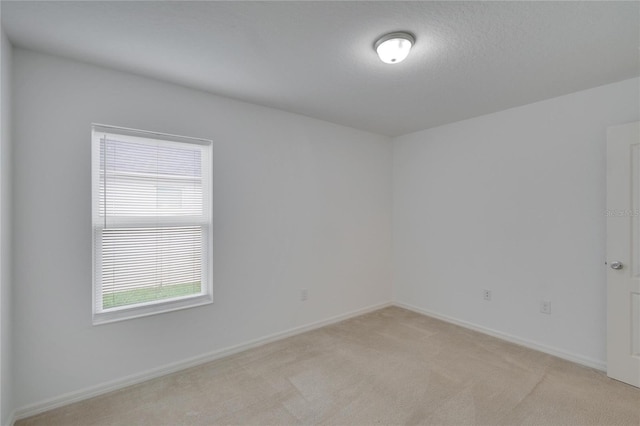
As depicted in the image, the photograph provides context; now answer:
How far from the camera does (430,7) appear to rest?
1.61 metres

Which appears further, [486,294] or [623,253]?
[486,294]

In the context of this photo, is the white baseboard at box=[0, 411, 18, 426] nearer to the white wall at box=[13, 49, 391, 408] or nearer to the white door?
the white wall at box=[13, 49, 391, 408]

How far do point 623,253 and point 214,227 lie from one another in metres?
3.45

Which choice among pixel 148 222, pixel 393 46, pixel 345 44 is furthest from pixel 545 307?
pixel 148 222

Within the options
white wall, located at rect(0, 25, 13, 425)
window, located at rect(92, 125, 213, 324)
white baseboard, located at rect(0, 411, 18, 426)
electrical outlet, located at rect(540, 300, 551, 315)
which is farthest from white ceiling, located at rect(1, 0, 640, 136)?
white baseboard, located at rect(0, 411, 18, 426)

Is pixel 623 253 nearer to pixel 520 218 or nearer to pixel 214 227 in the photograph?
pixel 520 218

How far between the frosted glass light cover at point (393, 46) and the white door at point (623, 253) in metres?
1.97

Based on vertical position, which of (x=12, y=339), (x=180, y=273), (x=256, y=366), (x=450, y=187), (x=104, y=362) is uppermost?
(x=450, y=187)

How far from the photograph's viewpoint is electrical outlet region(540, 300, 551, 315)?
2.89 meters

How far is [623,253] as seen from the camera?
7.81ft

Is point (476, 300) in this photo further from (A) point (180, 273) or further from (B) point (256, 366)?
(A) point (180, 273)

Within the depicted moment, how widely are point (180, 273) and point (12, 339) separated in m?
1.09

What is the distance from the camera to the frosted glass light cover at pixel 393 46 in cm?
184

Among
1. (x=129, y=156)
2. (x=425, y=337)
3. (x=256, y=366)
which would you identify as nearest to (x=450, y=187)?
(x=425, y=337)
